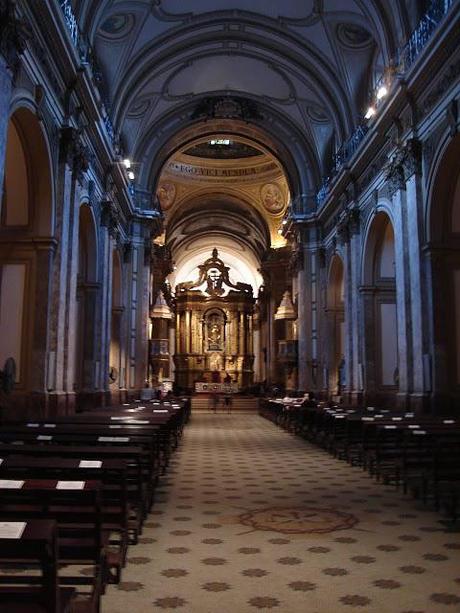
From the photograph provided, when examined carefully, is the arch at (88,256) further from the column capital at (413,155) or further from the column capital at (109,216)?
the column capital at (413,155)

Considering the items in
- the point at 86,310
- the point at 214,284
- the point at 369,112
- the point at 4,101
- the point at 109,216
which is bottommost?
the point at 86,310

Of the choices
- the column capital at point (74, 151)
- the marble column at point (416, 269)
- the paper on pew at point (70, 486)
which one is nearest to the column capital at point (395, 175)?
the marble column at point (416, 269)

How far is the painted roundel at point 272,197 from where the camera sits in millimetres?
32531

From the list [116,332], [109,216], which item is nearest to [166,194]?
[116,332]

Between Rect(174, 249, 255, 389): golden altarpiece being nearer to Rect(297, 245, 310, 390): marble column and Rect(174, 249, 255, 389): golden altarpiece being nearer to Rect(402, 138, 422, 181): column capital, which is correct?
Rect(297, 245, 310, 390): marble column

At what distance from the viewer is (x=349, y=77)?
17.9 metres

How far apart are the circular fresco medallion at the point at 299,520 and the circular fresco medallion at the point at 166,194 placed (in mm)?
27707

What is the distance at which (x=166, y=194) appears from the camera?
3288 cm

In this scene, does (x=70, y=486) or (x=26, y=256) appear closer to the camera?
(x=70, y=486)

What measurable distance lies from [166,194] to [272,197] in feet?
18.1

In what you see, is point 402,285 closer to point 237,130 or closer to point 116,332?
point 116,332

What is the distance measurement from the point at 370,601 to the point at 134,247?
20502mm

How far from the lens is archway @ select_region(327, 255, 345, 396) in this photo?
21.3 metres

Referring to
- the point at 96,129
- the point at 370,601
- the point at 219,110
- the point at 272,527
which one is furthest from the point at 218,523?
the point at 219,110
